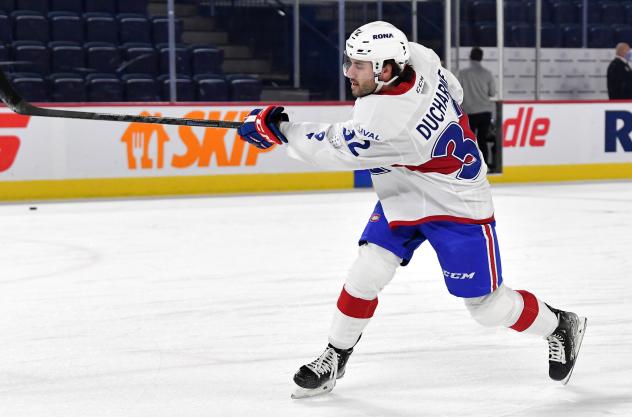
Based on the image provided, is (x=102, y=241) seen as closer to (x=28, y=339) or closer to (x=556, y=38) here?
(x=28, y=339)

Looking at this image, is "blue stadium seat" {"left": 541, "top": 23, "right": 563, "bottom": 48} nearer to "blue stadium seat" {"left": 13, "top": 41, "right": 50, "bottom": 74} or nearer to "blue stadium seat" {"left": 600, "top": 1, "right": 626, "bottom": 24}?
"blue stadium seat" {"left": 600, "top": 1, "right": 626, "bottom": 24}

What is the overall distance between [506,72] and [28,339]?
925 cm

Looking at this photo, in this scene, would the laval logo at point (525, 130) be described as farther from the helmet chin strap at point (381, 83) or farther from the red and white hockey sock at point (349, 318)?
the helmet chin strap at point (381, 83)

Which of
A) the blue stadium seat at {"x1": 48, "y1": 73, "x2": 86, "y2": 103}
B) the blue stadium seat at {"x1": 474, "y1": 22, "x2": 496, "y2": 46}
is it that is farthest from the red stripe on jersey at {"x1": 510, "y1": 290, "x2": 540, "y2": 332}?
the blue stadium seat at {"x1": 474, "y1": 22, "x2": 496, "y2": 46}

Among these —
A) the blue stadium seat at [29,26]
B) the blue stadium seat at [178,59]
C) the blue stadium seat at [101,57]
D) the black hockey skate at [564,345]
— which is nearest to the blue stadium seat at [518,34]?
the blue stadium seat at [178,59]

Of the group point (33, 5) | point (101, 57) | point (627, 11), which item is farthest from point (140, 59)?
point (627, 11)

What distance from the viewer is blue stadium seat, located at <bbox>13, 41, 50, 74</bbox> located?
10734mm

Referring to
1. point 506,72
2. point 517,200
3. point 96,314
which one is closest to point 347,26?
point 506,72

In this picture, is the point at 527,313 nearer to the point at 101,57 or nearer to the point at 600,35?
the point at 101,57

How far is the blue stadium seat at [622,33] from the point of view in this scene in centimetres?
1427

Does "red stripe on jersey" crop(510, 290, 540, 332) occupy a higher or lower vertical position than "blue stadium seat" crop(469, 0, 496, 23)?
lower

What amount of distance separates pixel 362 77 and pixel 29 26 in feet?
29.4

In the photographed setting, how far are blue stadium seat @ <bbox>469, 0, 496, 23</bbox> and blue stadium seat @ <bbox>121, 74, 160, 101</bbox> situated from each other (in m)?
4.43

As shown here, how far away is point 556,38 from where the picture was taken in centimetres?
1377
